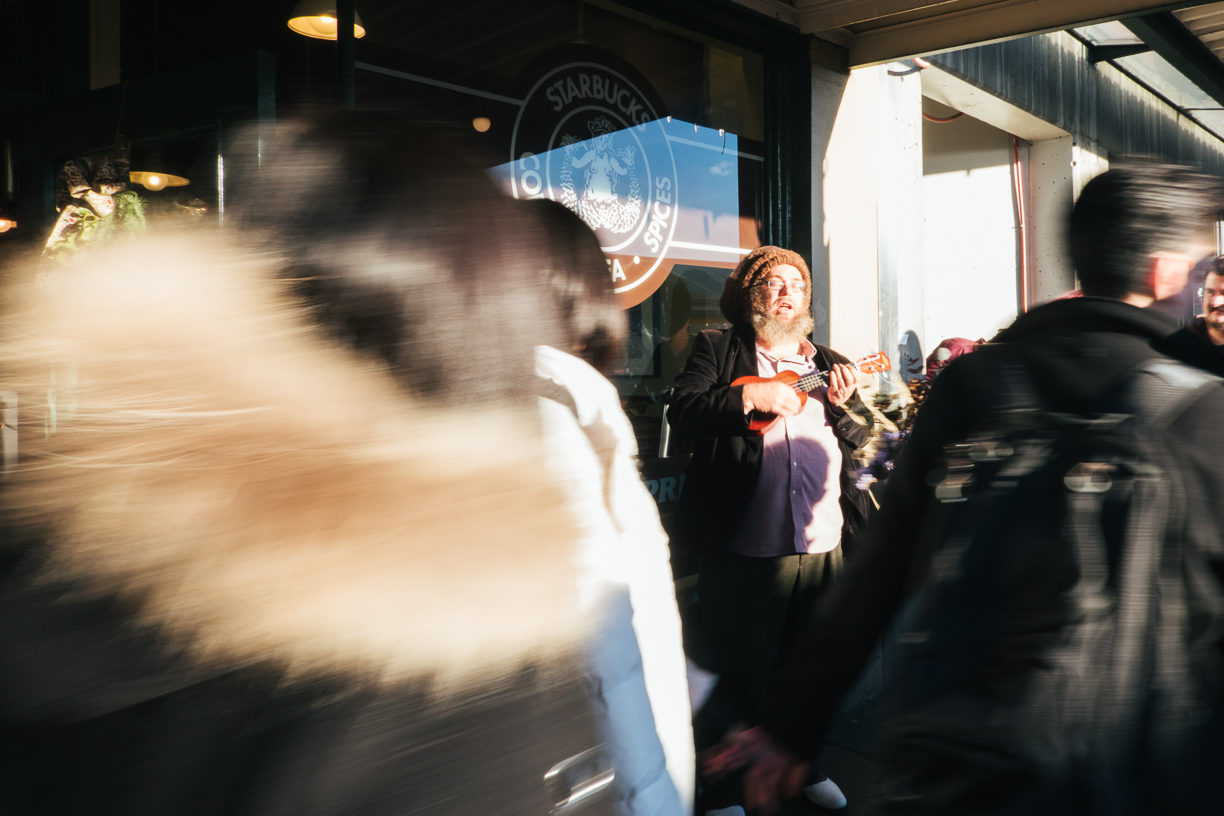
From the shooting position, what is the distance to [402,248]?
0.63 metres

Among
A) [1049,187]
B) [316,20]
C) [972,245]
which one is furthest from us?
[972,245]

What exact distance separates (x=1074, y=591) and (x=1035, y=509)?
117mm

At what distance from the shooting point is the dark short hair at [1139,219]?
1.39 metres

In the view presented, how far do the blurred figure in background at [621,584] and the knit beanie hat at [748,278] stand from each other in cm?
180

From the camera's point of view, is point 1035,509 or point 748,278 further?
point 748,278

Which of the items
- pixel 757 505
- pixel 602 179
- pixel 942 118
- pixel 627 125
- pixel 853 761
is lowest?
pixel 853 761

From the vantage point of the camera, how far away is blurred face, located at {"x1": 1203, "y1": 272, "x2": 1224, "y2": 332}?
3.04 meters

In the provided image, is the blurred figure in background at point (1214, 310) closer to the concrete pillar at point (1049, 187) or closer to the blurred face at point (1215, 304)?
the blurred face at point (1215, 304)

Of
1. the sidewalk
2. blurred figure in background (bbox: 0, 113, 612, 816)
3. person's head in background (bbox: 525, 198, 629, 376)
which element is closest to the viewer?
blurred figure in background (bbox: 0, 113, 612, 816)

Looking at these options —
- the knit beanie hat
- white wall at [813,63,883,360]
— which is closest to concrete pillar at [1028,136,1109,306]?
white wall at [813,63,883,360]

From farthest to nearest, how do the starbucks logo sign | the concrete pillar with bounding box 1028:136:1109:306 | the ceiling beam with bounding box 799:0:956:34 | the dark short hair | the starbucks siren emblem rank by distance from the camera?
1. the concrete pillar with bounding box 1028:136:1109:306
2. the ceiling beam with bounding box 799:0:956:34
3. the starbucks siren emblem
4. the starbucks logo sign
5. the dark short hair

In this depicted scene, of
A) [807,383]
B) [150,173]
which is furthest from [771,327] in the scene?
[150,173]

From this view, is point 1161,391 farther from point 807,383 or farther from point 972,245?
point 972,245

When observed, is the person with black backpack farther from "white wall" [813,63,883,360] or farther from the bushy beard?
"white wall" [813,63,883,360]
